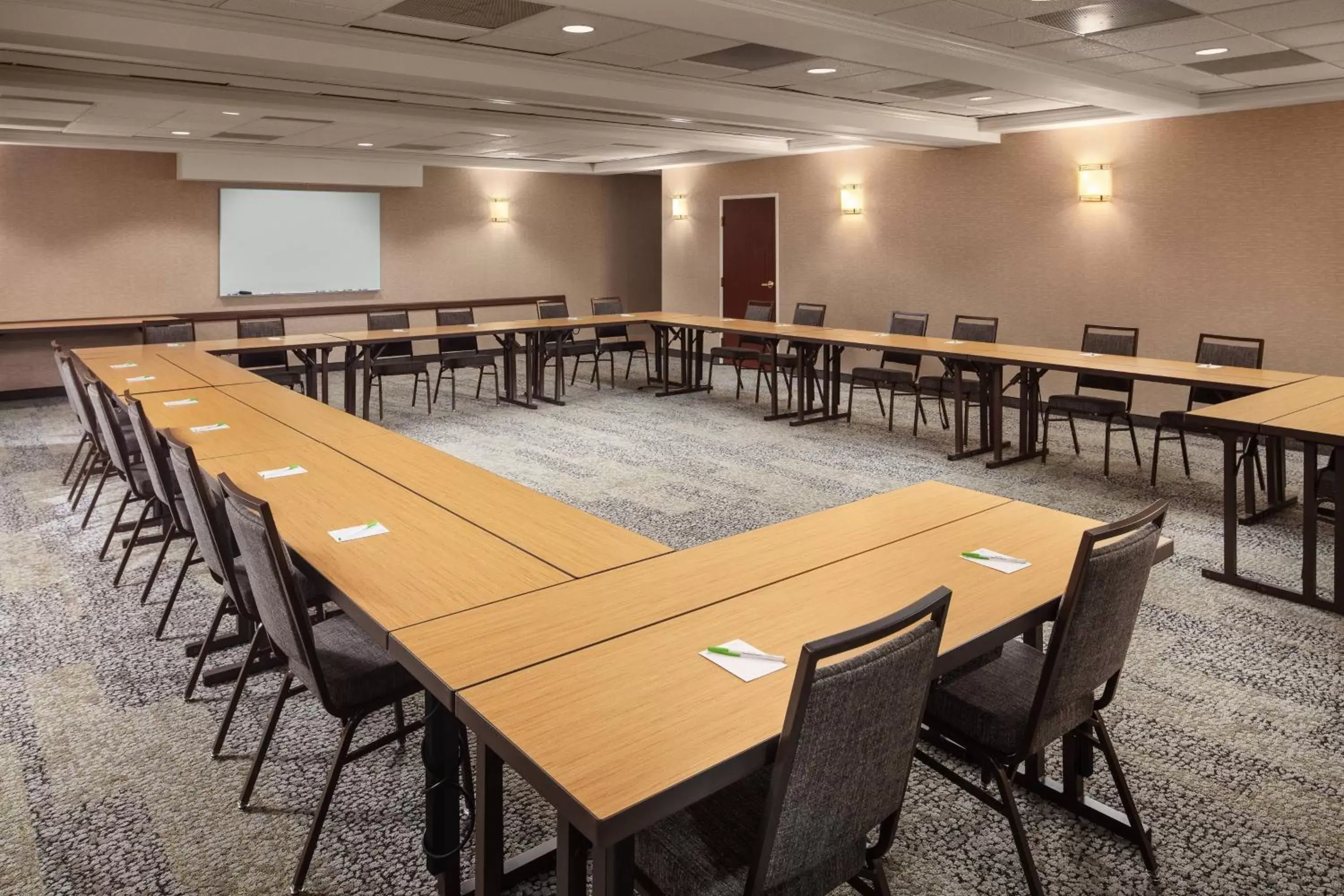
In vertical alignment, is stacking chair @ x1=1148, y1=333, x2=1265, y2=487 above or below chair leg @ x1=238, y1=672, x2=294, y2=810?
above

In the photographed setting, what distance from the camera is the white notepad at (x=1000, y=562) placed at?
2395 millimetres

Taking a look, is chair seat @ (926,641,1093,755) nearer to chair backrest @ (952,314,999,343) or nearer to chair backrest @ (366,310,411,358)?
chair backrest @ (952,314,999,343)

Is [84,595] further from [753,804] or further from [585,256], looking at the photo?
[585,256]

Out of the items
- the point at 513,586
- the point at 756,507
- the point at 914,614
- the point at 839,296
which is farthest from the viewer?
the point at 839,296

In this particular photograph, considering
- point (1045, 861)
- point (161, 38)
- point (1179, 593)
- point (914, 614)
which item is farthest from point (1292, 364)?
point (161, 38)

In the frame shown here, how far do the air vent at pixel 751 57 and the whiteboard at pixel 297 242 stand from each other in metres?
6.92

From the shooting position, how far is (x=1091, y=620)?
201 cm

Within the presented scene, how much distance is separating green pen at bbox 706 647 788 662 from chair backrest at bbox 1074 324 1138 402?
17.2 feet

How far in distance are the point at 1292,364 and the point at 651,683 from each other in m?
7.17

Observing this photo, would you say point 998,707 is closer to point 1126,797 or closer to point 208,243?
point 1126,797

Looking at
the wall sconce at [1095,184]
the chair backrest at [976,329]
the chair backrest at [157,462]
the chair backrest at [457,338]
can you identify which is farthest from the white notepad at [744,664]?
the chair backrest at [457,338]

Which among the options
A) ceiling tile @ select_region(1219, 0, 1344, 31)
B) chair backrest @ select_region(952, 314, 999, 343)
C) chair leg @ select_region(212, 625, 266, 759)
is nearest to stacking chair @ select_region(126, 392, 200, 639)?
chair leg @ select_region(212, 625, 266, 759)

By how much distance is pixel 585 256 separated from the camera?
1350cm

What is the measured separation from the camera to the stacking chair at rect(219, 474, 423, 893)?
2.18 m
